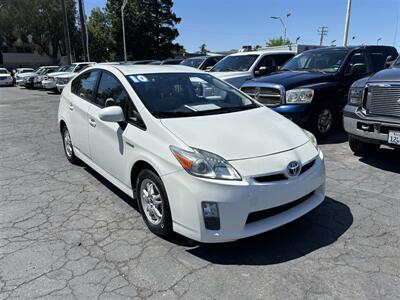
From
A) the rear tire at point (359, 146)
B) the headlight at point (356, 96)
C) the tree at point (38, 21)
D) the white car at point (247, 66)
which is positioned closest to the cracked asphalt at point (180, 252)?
the rear tire at point (359, 146)

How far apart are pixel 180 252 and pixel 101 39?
157 feet

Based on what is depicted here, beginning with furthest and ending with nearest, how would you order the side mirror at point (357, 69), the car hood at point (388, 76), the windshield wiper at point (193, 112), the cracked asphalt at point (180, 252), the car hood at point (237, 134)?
the side mirror at point (357, 69), the car hood at point (388, 76), the windshield wiper at point (193, 112), the car hood at point (237, 134), the cracked asphalt at point (180, 252)

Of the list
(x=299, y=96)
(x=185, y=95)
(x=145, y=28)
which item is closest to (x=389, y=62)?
(x=299, y=96)

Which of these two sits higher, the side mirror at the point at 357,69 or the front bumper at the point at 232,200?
the side mirror at the point at 357,69

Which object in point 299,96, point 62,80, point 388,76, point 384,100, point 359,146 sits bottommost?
point 359,146

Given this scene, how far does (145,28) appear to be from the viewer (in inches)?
1751

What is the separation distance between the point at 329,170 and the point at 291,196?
8.48 feet

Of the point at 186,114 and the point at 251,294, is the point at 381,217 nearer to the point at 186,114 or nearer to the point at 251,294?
the point at 251,294

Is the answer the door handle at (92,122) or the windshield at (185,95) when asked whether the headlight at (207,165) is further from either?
the door handle at (92,122)

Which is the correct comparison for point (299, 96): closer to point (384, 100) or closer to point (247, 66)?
point (384, 100)

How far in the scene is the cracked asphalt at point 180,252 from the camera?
2688 mm

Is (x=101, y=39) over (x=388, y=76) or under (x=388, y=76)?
over

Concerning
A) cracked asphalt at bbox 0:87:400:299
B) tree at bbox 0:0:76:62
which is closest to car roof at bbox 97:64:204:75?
cracked asphalt at bbox 0:87:400:299

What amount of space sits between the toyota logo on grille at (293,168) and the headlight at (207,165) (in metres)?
0.49
